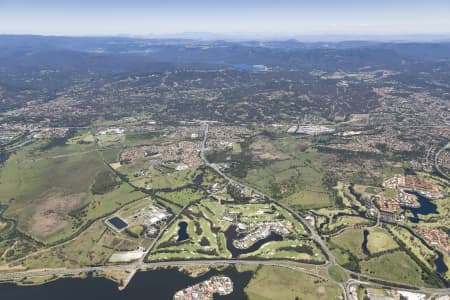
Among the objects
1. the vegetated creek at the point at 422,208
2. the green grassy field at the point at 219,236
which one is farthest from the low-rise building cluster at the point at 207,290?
the vegetated creek at the point at 422,208

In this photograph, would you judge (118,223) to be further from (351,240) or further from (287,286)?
(351,240)

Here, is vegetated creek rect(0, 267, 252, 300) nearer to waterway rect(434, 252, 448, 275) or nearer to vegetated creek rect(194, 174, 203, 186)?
waterway rect(434, 252, 448, 275)

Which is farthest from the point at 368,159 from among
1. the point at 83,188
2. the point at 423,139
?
the point at 83,188

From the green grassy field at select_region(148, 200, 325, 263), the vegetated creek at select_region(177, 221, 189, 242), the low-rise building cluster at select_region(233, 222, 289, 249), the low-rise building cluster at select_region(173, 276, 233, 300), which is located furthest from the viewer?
the vegetated creek at select_region(177, 221, 189, 242)

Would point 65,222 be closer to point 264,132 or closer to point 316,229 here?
point 316,229

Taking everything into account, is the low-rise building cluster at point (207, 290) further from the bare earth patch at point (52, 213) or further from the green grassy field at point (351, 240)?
the bare earth patch at point (52, 213)

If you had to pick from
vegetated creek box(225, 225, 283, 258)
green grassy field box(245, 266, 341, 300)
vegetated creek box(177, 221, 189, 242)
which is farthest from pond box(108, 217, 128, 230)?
green grassy field box(245, 266, 341, 300)
